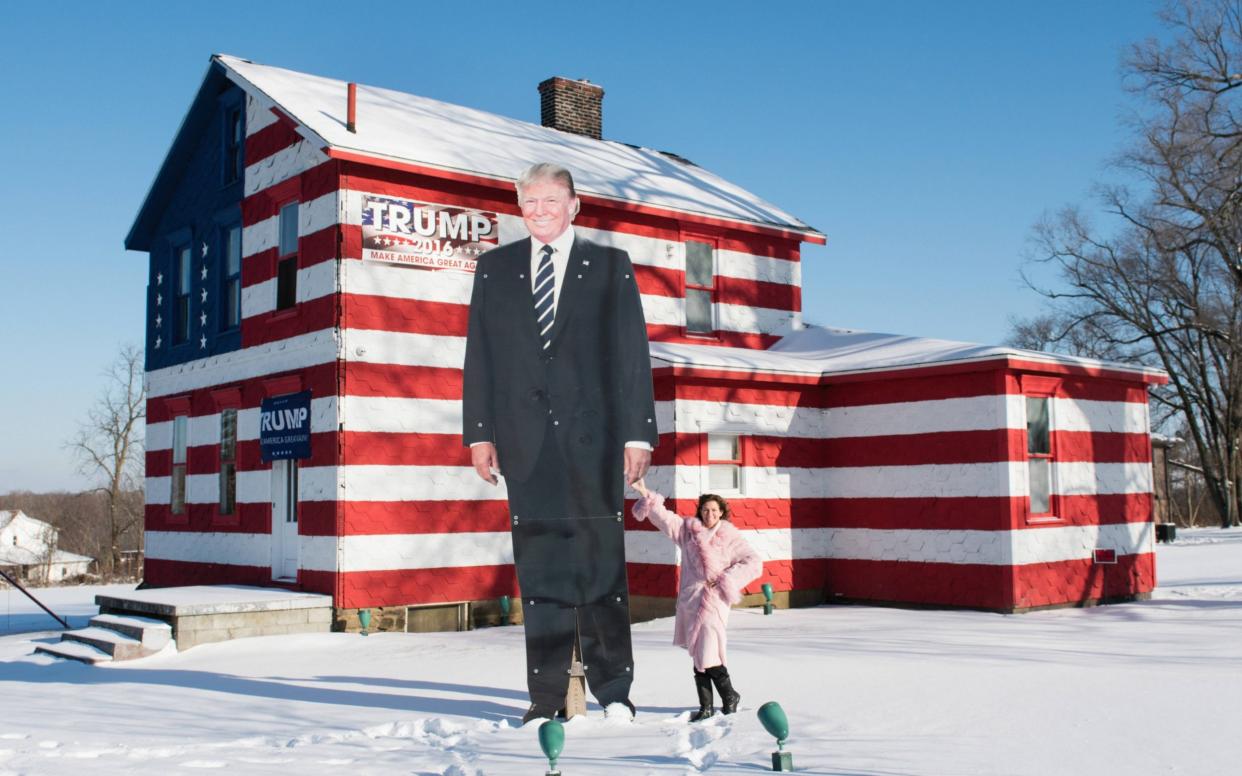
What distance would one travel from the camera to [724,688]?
27.5ft

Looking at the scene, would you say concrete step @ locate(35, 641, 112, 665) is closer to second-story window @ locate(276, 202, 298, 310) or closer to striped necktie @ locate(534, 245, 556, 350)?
second-story window @ locate(276, 202, 298, 310)

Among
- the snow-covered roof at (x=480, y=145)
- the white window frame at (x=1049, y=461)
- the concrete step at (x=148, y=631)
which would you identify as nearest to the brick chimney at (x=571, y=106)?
the snow-covered roof at (x=480, y=145)

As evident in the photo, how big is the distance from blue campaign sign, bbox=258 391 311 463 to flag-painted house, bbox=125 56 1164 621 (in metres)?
0.07

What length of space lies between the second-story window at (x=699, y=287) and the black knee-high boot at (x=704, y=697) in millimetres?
11249

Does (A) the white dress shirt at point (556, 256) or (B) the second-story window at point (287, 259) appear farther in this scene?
(B) the second-story window at point (287, 259)

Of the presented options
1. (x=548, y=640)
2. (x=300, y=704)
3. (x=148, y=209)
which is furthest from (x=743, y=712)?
(x=148, y=209)

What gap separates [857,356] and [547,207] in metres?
11.0

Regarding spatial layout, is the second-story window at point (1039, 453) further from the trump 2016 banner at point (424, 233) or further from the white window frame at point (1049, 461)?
the trump 2016 banner at point (424, 233)

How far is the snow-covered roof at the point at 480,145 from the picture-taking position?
1595cm

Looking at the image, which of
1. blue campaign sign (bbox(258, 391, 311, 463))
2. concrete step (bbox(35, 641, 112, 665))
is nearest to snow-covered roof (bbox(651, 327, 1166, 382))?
blue campaign sign (bbox(258, 391, 311, 463))

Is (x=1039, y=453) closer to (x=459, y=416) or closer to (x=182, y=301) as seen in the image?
(x=459, y=416)

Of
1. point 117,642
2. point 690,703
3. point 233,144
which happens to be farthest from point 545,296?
point 233,144

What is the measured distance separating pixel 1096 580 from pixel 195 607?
1274 centimetres

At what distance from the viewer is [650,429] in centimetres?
758
